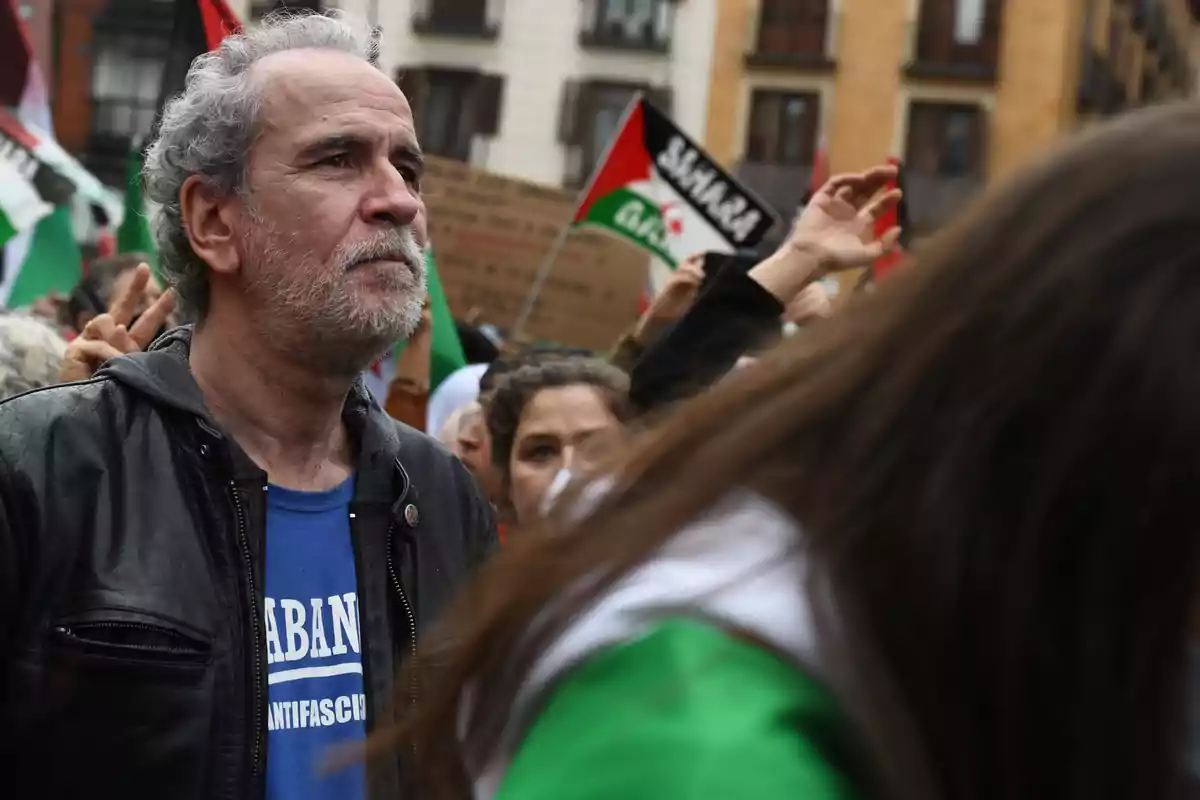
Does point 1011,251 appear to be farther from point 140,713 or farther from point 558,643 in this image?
point 140,713

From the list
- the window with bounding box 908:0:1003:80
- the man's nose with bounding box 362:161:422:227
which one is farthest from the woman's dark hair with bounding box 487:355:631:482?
the window with bounding box 908:0:1003:80

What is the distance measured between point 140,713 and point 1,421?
1.33 ft

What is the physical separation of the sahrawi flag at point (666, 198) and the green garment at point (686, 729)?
559 centimetres

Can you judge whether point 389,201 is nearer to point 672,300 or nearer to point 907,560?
point 907,560

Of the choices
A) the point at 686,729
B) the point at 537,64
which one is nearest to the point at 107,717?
the point at 686,729

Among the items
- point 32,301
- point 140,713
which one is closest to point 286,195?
point 140,713

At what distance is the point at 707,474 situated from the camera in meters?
0.89

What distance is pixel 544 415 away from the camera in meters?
3.83

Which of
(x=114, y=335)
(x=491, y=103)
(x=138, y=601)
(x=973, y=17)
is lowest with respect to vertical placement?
(x=138, y=601)

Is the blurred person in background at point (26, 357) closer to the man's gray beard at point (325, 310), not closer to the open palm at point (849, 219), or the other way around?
the man's gray beard at point (325, 310)

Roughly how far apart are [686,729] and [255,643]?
144 centimetres

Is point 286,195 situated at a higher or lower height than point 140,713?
higher

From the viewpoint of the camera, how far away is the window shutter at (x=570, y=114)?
29.7 meters

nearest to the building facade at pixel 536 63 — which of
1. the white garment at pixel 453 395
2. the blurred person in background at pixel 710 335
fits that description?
the white garment at pixel 453 395
